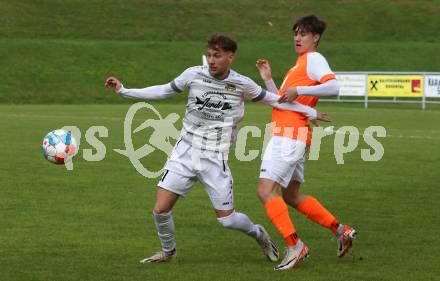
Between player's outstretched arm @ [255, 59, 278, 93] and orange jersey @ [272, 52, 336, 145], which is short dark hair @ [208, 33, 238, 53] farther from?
orange jersey @ [272, 52, 336, 145]

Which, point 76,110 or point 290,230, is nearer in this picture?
point 290,230

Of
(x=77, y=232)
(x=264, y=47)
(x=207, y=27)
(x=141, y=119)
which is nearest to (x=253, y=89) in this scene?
(x=77, y=232)

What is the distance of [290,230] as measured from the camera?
8.69 metres

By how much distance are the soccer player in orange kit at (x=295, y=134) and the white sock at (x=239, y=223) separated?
0.79 feet

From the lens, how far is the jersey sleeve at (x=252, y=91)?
8.72m

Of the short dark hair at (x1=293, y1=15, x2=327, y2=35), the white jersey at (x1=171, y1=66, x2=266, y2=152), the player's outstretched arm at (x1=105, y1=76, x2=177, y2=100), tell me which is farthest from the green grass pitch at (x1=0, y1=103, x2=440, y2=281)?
the short dark hair at (x1=293, y1=15, x2=327, y2=35)

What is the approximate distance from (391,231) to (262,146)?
1085cm

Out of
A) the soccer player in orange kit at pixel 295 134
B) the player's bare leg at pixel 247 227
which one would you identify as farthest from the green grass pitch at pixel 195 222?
the soccer player in orange kit at pixel 295 134

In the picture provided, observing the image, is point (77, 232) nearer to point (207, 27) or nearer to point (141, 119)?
point (141, 119)

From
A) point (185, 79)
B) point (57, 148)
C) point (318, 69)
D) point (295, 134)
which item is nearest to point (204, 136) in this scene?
point (185, 79)

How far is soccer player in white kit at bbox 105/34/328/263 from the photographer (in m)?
8.67

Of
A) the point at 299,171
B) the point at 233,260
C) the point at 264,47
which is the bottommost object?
the point at 233,260

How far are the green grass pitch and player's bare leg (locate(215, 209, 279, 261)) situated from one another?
4.9 inches

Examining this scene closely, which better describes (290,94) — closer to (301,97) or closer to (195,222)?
(301,97)
